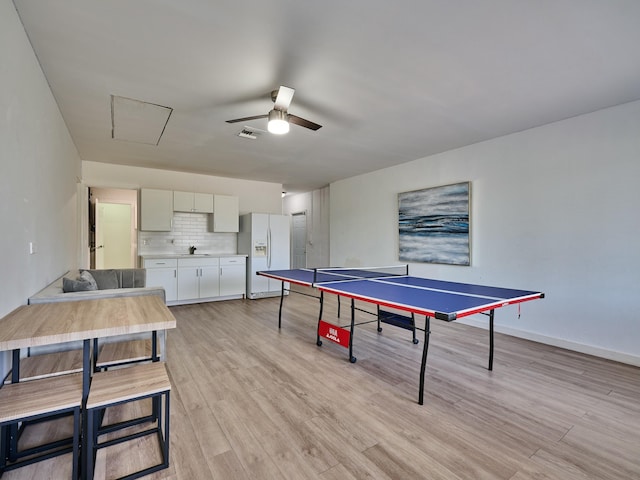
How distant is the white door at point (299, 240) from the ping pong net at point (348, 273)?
3732 mm

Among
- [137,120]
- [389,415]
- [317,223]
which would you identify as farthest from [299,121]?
[317,223]

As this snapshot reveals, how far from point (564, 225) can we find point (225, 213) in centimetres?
A: 533

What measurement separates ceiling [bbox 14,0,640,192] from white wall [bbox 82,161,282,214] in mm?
1639

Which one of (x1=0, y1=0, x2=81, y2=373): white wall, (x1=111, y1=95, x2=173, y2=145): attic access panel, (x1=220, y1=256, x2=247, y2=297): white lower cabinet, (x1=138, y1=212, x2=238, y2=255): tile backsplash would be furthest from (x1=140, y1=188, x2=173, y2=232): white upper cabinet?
(x1=0, y1=0, x2=81, y2=373): white wall

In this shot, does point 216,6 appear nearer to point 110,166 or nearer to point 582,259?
point 582,259

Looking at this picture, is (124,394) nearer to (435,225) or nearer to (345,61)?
(345,61)

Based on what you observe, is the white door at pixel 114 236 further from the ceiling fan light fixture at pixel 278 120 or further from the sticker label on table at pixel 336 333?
the ceiling fan light fixture at pixel 278 120

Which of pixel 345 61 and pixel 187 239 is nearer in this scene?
pixel 345 61

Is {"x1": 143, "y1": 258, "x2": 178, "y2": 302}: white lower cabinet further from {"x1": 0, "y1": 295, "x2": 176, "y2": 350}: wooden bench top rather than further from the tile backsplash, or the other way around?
{"x1": 0, "y1": 295, "x2": 176, "y2": 350}: wooden bench top

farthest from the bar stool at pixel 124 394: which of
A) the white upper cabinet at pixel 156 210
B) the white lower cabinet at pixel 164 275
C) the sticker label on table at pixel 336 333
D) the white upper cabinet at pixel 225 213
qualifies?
the white upper cabinet at pixel 225 213

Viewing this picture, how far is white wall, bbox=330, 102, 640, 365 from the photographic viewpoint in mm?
2941

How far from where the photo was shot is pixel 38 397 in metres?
1.31

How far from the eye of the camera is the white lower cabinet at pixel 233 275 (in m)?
5.65

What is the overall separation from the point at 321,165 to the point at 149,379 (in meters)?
4.44
